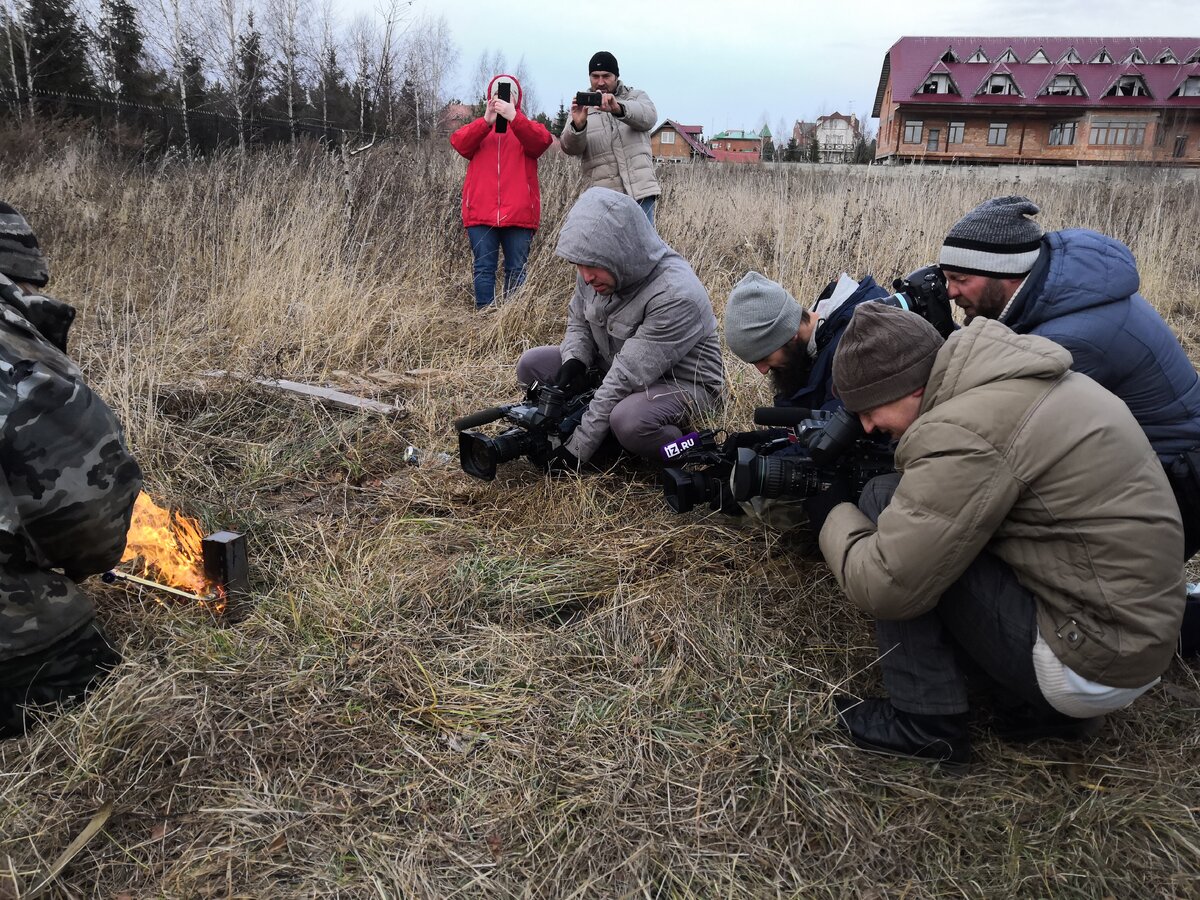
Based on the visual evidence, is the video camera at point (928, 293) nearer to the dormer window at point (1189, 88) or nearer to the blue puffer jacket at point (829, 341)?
the blue puffer jacket at point (829, 341)

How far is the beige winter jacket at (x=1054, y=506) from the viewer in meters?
1.44

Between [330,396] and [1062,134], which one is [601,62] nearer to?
[330,396]

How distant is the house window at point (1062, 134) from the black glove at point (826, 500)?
31.5m

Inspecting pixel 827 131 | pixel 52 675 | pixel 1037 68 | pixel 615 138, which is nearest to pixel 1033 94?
pixel 1037 68

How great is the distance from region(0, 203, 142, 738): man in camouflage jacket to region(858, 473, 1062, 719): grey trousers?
1881mm

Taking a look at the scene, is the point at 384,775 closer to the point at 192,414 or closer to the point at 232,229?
the point at 192,414

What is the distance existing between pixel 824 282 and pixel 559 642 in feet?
12.9

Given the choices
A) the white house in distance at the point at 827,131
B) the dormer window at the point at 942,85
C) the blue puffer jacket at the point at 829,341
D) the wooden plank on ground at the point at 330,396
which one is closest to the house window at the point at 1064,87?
the dormer window at the point at 942,85

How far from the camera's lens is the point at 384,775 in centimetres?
175

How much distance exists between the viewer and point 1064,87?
2680cm

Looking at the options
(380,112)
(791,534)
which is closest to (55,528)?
(791,534)

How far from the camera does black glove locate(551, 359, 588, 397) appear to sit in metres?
3.35

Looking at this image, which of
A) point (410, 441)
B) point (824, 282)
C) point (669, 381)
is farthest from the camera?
point (824, 282)

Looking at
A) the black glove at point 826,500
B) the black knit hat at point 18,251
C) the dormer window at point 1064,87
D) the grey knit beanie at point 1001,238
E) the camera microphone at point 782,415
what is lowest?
the black glove at point 826,500
